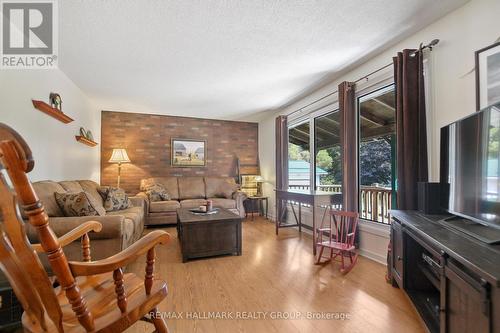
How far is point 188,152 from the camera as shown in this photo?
5.54 m

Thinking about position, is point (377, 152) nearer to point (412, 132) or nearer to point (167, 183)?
point (412, 132)

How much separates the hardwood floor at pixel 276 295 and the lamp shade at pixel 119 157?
249 centimetres

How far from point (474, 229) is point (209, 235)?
2393 millimetres

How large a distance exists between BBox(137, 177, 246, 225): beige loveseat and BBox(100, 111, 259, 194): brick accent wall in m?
0.33

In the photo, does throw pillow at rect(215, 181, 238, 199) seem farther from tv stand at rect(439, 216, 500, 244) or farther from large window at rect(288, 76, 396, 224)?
tv stand at rect(439, 216, 500, 244)

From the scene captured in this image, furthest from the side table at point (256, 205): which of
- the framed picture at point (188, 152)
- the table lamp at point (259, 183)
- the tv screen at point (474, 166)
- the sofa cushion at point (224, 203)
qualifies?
the tv screen at point (474, 166)

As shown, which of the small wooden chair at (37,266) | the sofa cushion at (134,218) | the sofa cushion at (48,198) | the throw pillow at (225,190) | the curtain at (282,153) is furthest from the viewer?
the throw pillow at (225,190)

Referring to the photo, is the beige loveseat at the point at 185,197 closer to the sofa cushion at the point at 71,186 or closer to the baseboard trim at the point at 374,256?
the sofa cushion at the point at 71,186

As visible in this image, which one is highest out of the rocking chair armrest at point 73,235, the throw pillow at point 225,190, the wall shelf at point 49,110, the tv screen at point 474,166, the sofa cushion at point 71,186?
the wall shelf at point 49,110

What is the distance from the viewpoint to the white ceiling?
6.35 feet

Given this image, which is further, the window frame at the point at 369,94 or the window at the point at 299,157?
the window at the point at 299,157

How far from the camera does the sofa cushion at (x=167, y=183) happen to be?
196 inches

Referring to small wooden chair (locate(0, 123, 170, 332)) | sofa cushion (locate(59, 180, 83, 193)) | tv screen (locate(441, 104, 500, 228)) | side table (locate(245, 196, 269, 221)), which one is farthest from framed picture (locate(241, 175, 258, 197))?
small wooden chair (locate(0, 123, 170, 332))

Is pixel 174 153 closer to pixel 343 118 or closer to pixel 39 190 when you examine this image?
pixel 39 190
